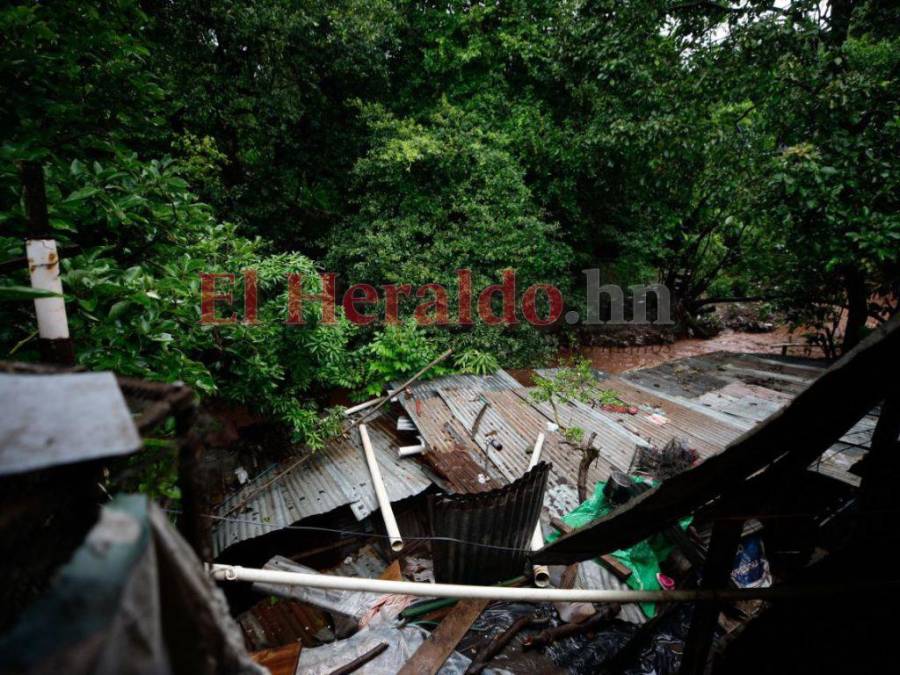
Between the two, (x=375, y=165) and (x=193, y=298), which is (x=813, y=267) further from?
(x=193, y=298)

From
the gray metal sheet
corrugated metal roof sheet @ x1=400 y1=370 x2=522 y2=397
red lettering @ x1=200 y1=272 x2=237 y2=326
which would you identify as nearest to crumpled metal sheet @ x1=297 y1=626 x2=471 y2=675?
the gray metal sheet

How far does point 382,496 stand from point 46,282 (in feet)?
15.7

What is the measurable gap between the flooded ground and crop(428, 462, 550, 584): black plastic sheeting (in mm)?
10213

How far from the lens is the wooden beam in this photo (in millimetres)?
1452

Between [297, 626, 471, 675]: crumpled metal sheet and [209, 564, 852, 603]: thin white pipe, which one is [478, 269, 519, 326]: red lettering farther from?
[209, 564, 852, 603]: thin white pipe

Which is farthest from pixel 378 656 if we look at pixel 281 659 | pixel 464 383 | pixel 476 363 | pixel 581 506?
pixel 476 363

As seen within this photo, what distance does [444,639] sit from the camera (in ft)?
10.9

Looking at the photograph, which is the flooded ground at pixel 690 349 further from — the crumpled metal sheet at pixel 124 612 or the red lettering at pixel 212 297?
the crumpled metal sheet at pixel 124 612

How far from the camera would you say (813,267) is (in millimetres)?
9820

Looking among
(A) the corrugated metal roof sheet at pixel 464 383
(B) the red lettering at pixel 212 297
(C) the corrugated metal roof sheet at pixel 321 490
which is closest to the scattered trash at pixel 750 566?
(C) the corrugated metal roof sheet at pixel 321 490

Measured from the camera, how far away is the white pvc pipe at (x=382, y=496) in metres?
5.01

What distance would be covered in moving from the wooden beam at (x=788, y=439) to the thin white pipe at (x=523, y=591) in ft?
1.10

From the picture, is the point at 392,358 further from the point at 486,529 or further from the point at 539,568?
the point at 539,568

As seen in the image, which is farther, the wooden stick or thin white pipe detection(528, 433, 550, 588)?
thin white pipe detection(528, 433, 550, 588)
